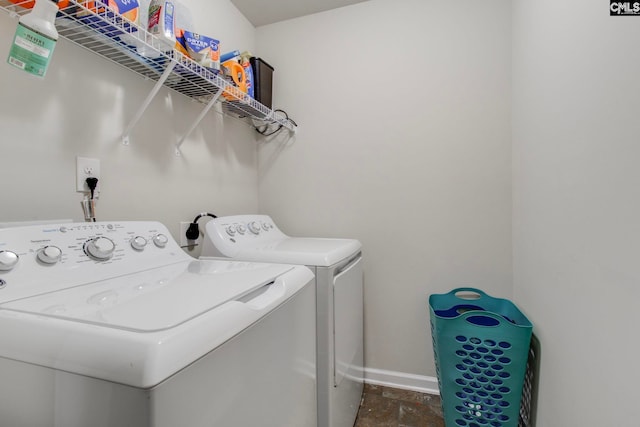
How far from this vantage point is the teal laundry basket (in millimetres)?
1263

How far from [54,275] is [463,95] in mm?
1980

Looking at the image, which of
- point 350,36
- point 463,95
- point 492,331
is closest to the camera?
point 492,331

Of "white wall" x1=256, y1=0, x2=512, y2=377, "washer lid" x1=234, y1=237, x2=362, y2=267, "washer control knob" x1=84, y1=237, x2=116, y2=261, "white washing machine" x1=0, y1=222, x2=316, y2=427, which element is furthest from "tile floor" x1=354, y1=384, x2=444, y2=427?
"washer control knob" x1=84, y1=237, x2=116, y2=261

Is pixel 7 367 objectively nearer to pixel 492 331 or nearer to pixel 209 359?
pixel 209 359

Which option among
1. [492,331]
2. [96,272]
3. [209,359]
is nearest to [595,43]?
[492,331]

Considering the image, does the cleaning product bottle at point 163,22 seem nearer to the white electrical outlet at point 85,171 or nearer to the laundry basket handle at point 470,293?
the white electrical outlet at point 85,171

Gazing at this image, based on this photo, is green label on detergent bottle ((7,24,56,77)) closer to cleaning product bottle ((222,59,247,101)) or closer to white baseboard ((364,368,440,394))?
cleaning product bottle ((222,59,247,101))

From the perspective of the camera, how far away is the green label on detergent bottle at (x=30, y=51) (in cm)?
73

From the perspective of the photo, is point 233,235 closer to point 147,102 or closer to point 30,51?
point 147,102

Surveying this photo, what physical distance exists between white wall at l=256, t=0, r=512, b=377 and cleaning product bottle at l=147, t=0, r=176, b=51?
1081mm

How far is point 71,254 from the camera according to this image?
83 cm

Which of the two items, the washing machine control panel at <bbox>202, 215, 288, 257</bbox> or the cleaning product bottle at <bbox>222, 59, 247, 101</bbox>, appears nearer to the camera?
the washing machine control panel at <bbox>202, 215, 288, 257</bbox>

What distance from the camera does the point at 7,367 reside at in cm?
54

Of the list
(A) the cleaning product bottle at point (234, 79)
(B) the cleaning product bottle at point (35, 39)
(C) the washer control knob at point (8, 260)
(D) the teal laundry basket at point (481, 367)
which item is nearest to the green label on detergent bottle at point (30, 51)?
(B) the cleaning product bottle at point (35, 39)
